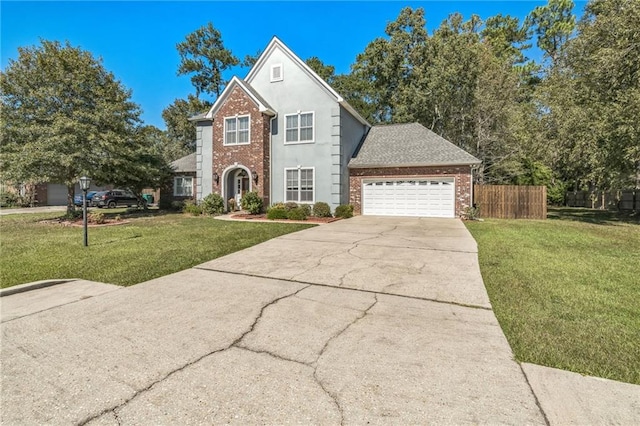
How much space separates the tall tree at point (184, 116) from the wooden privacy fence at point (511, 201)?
31.0m

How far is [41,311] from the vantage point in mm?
4203

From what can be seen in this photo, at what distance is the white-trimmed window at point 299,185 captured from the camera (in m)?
17.7

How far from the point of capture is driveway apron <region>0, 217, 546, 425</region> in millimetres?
2297

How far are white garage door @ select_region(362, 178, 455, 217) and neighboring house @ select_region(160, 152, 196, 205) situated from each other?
40.9 ft

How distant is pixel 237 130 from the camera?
59.6ft

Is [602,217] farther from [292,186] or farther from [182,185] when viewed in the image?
[182,185]

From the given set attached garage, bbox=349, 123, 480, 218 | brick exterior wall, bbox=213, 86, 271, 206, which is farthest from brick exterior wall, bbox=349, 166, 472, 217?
brick exterior wall, bbox=213, 86, 271, 206

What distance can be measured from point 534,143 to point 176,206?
75.5ft

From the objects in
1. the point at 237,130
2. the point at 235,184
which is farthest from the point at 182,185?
the point at 237,130

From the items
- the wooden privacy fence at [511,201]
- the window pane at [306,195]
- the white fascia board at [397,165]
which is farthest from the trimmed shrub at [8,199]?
the wooden privacy fence at [511,201]

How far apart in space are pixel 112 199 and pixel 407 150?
24.2 meters

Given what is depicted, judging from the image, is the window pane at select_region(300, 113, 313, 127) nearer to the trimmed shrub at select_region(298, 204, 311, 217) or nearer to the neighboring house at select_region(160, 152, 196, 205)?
the trimmed shrub at select_region(298, 204, 311, 217)

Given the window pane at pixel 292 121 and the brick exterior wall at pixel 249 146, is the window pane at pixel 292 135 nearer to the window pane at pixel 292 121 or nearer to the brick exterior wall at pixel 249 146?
the window pane at pixel 292 121

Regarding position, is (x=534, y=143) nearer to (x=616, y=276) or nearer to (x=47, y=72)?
(x=616, y=276)
